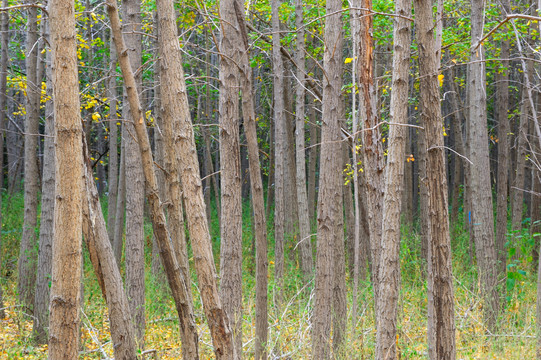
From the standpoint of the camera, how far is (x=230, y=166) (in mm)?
4656

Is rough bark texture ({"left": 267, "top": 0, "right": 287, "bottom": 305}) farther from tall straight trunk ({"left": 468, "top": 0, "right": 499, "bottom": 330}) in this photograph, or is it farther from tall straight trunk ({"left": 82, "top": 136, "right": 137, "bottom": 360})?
tall straight trunk ({"left": 82, "top": 136, "right": 137, "bottom": 360})

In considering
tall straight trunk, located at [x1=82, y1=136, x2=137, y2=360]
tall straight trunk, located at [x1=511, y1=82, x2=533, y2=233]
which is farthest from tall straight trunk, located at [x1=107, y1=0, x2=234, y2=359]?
tall straight trunk, located at [x1=511, y1=82, x2=533, y2=233]

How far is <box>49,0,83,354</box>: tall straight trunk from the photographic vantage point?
8.43 feet

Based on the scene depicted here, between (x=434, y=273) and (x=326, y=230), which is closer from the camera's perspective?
(x=434, y=273)

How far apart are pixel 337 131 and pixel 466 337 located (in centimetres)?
449

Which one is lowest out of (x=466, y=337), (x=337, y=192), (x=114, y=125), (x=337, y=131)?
(x=466, y=337)

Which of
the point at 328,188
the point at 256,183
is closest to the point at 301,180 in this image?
the point at 328,188

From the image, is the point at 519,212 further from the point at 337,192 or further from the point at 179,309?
the point at 179,309

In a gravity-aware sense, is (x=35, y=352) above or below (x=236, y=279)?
below

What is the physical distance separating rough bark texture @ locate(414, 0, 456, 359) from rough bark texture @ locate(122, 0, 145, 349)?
14.4 feet

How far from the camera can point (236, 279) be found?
16.3ft

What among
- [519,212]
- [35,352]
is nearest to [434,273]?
[35,352]

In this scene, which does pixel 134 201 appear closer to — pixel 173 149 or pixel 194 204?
pixel 173 149

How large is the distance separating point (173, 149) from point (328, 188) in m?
2.07
